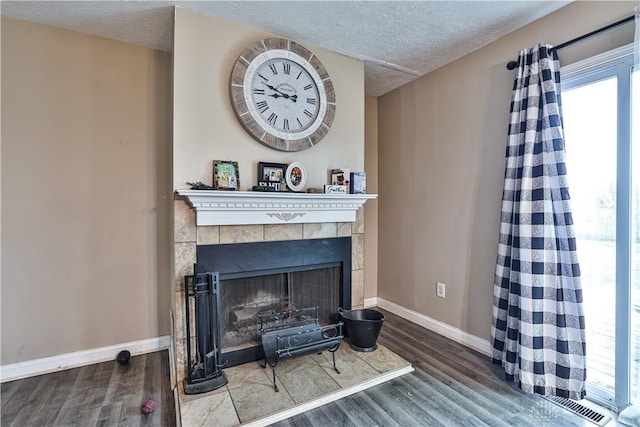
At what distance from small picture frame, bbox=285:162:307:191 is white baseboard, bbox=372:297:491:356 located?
Result: 1726mm

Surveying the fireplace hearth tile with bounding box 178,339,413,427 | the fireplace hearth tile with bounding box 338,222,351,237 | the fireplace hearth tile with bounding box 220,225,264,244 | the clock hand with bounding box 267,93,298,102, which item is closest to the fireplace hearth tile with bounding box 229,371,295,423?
the fireplace hearth tile with bounding box 178,339,413,427

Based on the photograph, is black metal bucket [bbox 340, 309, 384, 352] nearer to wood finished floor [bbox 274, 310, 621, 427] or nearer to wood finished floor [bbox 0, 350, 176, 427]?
wood finished floor [bbox 274, 310, 621, 427]

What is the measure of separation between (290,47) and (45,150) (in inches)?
73.0

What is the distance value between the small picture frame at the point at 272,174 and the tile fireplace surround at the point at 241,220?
0.51ft

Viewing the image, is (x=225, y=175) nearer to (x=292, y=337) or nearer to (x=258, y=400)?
(x=292, y=337)

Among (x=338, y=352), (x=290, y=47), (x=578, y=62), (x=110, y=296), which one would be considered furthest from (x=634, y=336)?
(x=110, y=296)

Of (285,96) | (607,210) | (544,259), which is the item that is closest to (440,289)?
(544,259)

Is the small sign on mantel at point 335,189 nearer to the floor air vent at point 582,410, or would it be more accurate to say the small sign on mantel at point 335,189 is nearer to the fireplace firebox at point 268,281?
the fireplace firebox at point 268,281

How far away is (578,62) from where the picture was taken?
183 centimetres

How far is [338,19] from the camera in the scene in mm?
2074

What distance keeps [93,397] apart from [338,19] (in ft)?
9.26

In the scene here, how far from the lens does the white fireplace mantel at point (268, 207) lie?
75.5 inches

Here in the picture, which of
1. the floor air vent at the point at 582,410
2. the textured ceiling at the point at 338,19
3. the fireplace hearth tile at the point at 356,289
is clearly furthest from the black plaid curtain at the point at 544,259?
the fireplace hearth tile at the point at 356,289

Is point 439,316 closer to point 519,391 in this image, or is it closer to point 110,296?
point 519,391
